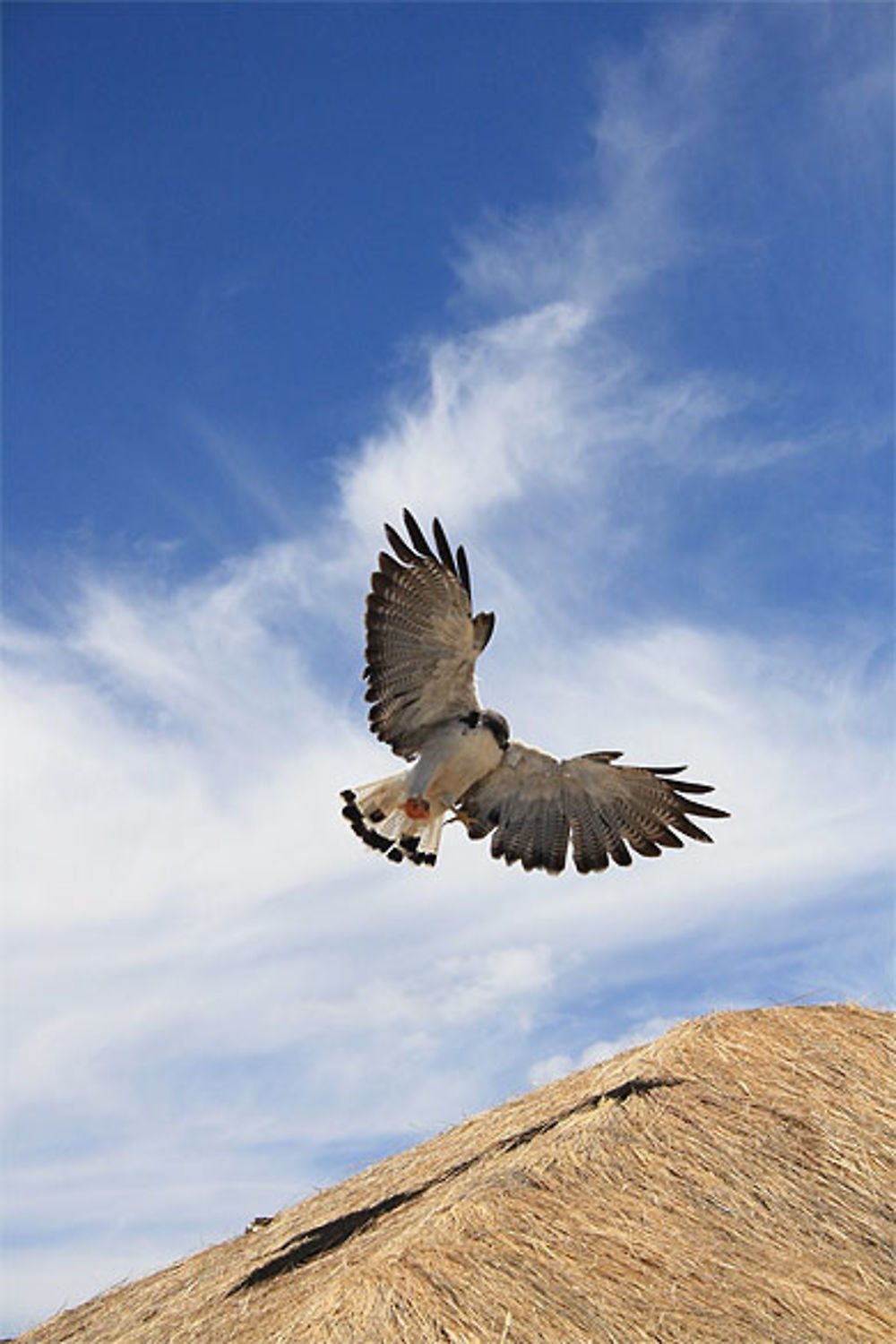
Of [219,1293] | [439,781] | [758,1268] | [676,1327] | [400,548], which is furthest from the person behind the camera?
[439,781]

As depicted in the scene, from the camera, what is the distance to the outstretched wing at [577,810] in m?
10.5

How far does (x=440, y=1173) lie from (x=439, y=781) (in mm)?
2864

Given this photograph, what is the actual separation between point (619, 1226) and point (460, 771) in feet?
11.9

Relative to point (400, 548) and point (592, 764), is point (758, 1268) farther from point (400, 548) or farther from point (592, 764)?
point (400, 548)

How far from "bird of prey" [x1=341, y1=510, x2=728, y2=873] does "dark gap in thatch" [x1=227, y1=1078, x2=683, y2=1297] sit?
1.84m

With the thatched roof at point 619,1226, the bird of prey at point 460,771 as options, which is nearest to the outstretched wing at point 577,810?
the bird of prey at point 460,771

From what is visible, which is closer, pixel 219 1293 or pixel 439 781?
pixel 219 1293

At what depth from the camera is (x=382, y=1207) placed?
378 inches

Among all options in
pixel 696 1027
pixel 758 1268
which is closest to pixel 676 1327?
pixel 758 1268

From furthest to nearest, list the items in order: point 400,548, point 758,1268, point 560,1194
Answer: point 400,548 → point 560,1194 → point 758,1268

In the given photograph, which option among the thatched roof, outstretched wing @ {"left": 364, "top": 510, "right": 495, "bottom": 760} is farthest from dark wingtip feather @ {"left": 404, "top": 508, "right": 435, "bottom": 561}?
the thatched roof

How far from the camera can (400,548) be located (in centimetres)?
970

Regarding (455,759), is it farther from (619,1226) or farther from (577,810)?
(619,1226)

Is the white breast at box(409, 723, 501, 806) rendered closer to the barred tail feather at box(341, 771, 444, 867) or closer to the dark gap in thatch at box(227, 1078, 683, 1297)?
the barred tail feather at box(341, 771, 444, 867)
